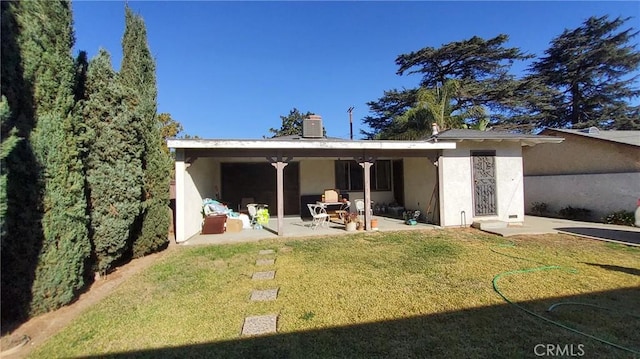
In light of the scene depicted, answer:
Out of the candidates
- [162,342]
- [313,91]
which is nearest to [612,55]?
[313,91]

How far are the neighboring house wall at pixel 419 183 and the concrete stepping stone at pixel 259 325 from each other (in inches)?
297

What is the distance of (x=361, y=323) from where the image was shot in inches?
126

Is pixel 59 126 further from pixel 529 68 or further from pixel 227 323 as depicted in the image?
pixel 529 68

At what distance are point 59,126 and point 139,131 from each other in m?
1.97

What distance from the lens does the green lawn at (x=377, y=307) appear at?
276 cm

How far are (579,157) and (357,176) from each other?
27.1ft

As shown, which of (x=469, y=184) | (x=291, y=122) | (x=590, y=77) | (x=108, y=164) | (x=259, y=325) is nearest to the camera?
(x=259, y=325)

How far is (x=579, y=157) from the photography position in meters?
11.2

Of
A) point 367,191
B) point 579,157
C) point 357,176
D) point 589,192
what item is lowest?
point 589,192

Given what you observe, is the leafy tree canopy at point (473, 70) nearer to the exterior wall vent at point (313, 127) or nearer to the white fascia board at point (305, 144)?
the exterior wall vent at point (313, 127)

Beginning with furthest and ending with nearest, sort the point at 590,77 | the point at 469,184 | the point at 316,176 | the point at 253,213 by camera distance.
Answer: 1. the point at 590,77
2. the point at 316,176
3. the point at 253,213
4. the point at 469,184

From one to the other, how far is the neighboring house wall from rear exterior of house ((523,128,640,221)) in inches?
233

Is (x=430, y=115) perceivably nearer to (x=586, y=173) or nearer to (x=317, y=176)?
(x=586, y=173)

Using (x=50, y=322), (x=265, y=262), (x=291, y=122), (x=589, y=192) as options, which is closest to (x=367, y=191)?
(x=265, y=262)
